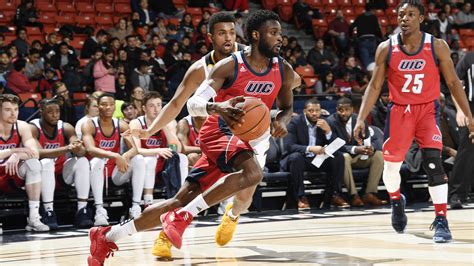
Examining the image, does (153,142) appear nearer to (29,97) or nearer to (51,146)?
(51,146)

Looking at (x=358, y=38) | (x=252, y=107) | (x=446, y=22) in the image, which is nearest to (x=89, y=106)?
(x=252, y=107)

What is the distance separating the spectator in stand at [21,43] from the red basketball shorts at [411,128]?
759cm

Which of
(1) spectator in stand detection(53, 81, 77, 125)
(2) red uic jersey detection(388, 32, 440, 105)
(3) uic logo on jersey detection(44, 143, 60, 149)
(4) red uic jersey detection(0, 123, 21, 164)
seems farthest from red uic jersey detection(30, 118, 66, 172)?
(2) red uic jersey detection(388, 32, 440, 105)

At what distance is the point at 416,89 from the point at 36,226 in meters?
3.86

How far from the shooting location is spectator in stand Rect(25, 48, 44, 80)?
12.2 m

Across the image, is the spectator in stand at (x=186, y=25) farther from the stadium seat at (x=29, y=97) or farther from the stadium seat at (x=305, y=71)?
the stadium seat at (x=29, y=97)

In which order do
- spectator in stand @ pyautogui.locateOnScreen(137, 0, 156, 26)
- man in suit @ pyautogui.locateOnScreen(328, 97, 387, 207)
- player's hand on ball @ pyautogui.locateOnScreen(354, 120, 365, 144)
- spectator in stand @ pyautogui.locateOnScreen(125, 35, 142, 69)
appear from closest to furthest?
player's hand on ball @ pyautogui.locateOnScreen(354, 120, 365, 144)
man in suit @ pyautogui.locateOnScreen(328, 97, 387, 207)
spectator in stand @ pyautogui.locateOnScreen(125, 35, 142, 69)
spectator in stand @ pyautogui.locateOnScreen(137, 0, 156, 26)

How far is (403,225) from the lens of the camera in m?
6.76

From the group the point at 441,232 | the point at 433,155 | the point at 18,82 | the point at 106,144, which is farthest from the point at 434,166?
the point at 18,82

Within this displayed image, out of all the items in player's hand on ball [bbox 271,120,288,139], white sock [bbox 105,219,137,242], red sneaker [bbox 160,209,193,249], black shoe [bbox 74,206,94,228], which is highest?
player's hand on ball [bbox 271,120,288,139]

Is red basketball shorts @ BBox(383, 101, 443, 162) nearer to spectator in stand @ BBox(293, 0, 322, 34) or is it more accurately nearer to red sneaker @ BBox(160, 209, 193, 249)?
red sneaker @ BBox(160, 209, 193, 249)

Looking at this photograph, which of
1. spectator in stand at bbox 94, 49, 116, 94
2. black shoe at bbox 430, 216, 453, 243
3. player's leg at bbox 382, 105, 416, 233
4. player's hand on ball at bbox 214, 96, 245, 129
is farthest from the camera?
spectator in stand at bbox 94, 49, 116, 94

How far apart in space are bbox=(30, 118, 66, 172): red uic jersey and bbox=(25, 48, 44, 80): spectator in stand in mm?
3644

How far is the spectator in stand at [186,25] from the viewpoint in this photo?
14.6 meters
